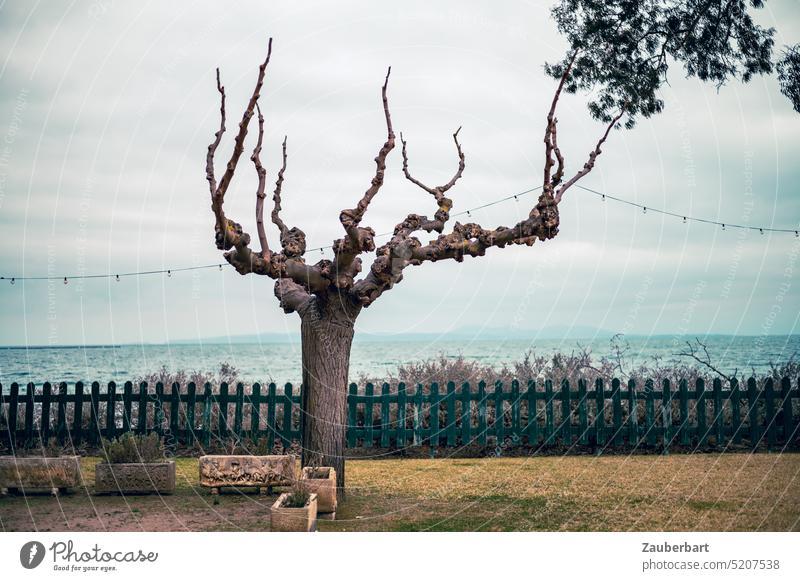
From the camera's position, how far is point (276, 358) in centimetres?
5456

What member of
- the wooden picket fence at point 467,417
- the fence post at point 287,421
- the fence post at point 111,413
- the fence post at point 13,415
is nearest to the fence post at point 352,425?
the wooden picket fence at point 467,417

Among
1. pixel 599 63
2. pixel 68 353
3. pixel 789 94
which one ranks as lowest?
pixel 68 353

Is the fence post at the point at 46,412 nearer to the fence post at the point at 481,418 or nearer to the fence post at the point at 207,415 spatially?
the fence post at the point at 207,415

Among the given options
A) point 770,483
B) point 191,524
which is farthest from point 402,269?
point 770,483

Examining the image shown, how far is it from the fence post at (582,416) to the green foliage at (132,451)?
6.62 m

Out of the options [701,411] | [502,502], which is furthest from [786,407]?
[502,502]

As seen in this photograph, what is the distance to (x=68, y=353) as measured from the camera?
179 ft

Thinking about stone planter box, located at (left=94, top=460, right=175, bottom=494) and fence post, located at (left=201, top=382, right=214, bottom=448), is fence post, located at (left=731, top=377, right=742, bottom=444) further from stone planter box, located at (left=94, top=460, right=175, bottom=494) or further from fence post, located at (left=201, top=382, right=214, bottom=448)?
stone planter box, located at (left=94, top=460, right=175, bottom=494)

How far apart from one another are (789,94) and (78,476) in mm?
9159

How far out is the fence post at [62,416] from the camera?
1216 cm

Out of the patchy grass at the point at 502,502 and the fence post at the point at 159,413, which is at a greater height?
the fence post at the point at 159,413

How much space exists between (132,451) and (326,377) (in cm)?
241
